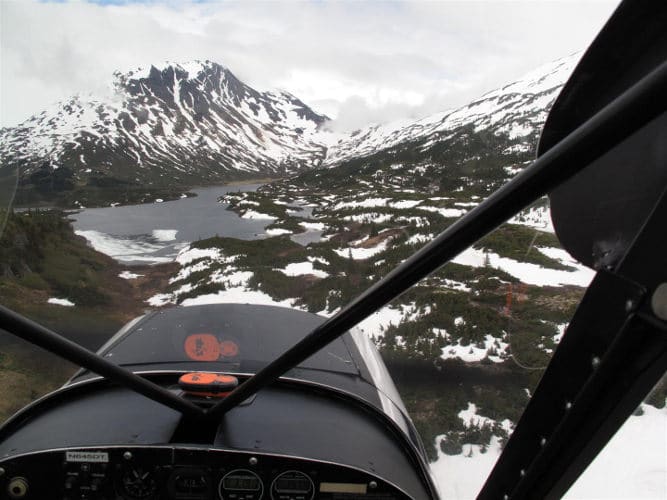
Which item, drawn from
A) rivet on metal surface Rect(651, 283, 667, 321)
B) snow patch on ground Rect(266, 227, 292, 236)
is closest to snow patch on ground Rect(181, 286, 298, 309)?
snow patch on ground Rect(266, 227, 292, 236)

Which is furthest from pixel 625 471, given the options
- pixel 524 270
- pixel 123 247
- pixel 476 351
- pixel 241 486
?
pixel 123 247

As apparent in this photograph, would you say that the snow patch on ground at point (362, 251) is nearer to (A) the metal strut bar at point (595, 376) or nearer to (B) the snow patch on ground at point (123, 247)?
(B) the snow patch on ground at point (123, 247)

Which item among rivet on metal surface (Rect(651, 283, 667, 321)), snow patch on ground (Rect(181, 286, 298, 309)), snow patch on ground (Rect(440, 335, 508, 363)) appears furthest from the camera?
snow patch on ground (Rect(440, 335, 508, 363))

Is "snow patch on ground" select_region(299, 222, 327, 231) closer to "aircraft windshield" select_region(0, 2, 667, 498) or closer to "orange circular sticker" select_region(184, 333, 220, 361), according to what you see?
"aircraft windshield" select_region(0, 2, 667, 498)

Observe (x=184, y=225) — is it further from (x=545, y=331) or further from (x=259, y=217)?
(x=545, y=331)

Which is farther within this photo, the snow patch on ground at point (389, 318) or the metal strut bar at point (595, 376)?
the snow patch on ground at point (389, 318)

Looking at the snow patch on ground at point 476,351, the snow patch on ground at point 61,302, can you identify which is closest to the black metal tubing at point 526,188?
the snow patch on ground at point 61,302
